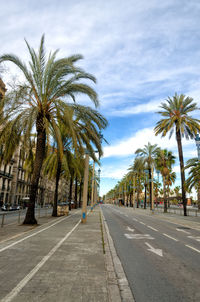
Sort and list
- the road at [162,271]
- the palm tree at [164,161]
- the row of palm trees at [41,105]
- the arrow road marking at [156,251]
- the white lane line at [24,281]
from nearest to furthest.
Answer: the white lane line at [24,281] < the road at [162,271] < the arrow road marking at [156,251] < the row of palm trees at [41,105] < the palm tree at [164,161]

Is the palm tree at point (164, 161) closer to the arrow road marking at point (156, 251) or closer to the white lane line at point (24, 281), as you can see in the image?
the arrow road marking at point (156, 251)

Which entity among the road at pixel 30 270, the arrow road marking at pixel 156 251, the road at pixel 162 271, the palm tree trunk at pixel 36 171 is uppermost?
the palm tree trunk at pixel 36 171

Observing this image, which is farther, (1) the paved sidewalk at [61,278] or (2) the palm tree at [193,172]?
(2) the palm tree at [193,172]

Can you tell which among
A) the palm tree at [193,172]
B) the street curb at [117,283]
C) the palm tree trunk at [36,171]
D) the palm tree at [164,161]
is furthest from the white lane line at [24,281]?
the palm tree at [164,161]

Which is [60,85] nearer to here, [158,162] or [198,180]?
[198,180]

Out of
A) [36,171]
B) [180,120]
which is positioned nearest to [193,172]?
[180,120]

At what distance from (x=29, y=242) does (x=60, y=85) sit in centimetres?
1034

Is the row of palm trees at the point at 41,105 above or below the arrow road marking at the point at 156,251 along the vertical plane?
above

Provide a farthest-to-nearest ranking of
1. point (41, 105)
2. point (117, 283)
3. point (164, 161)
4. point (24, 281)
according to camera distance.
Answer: point (164, 161), point (41, 105), point (117, 283), point (24, 281)

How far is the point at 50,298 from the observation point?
3.70 m

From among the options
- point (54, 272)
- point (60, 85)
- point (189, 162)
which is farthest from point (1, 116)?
point (189, 162)

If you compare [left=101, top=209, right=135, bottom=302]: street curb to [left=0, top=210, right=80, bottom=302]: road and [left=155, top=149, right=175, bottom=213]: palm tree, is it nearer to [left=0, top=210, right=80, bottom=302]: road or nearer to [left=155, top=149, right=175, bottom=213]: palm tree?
[left=0, top=210, right=80, bottom=302]: road

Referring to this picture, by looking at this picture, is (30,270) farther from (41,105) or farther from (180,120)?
(180,120)

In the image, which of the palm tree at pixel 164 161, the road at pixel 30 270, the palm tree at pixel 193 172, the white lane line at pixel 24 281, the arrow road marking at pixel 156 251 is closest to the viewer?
the white lane line at pixel 24 281
